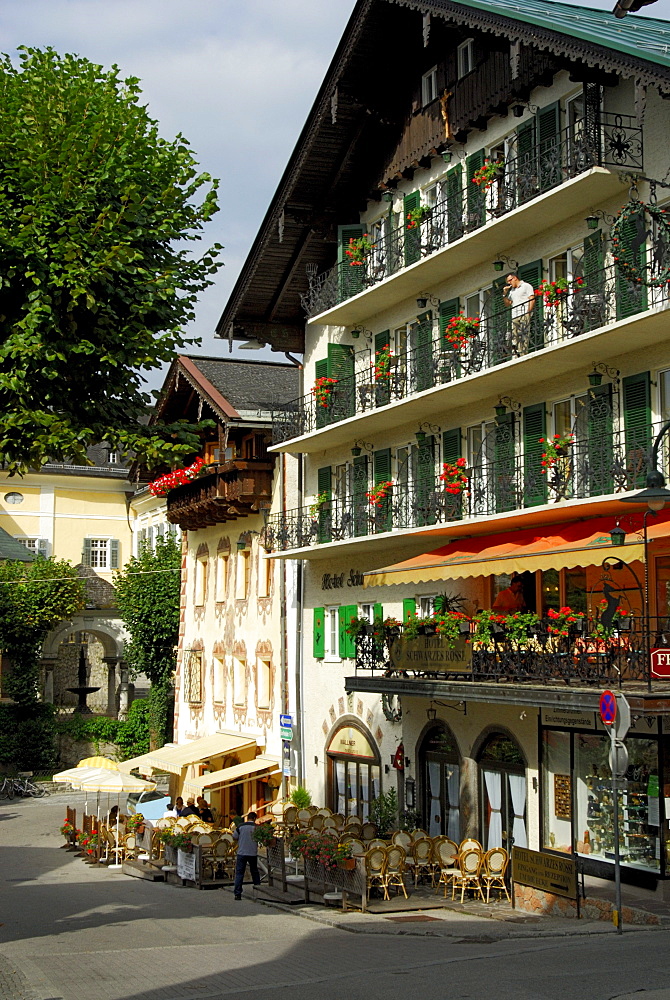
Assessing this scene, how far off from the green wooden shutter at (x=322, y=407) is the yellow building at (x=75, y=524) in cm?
3561

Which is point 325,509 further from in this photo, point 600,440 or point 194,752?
point 600,440

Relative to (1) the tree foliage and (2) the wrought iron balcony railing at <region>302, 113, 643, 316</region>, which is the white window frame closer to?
(2) the wrought iron balcony railing at <region>302, 113, 643, 316</region>

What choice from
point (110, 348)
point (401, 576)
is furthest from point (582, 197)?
point (110, 348)

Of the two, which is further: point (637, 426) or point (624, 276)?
point (637, 426)

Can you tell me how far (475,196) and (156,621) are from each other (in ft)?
95.1

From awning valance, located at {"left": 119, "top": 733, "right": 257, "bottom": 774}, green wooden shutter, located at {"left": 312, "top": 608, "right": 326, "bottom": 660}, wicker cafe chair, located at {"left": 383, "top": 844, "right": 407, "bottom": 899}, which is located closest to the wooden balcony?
green wooden shutter, located at {"left": 312, "top": 608, "right": 326, "bottom": 660}

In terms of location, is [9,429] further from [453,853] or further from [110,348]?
[453,853]

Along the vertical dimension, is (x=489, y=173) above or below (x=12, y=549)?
above

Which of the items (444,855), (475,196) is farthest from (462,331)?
(444,855)

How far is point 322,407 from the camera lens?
31531 millimetres

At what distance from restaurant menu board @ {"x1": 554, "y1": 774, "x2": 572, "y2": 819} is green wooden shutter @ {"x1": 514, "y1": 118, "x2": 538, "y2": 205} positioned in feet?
35.1

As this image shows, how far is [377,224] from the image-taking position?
30750 millimetres

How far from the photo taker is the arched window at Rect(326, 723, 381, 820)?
29500 mm

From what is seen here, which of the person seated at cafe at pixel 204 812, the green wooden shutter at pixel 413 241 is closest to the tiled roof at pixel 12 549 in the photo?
the person seated at cafe at pixel 204 812
